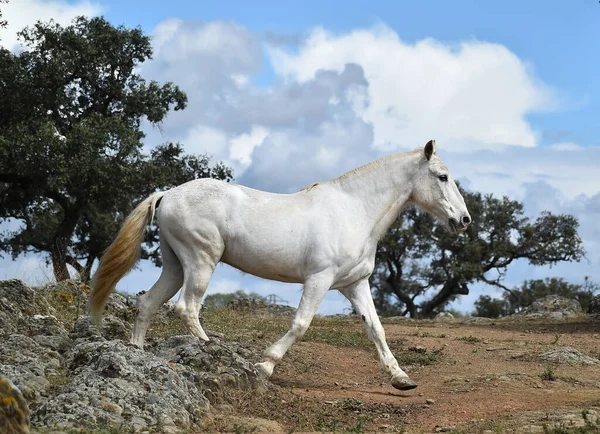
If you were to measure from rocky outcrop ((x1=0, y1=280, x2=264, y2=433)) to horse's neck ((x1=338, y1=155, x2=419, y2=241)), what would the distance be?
2068mm

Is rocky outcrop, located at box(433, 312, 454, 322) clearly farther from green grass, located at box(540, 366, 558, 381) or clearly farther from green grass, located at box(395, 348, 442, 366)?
green grass, located at box(540, 366, 558, 381)

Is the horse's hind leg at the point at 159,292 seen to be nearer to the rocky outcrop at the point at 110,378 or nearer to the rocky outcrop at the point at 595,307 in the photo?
the rocky outcrop at the point at 110,378

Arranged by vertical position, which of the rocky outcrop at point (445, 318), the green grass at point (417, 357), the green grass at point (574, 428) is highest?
the rocky outcrop at point (445, 318)

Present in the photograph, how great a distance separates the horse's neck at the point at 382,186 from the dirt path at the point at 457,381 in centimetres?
179

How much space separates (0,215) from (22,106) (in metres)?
3.92

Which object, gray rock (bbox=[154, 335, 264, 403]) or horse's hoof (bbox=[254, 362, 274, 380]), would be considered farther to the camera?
horse's hoof (bbox=[254, 362, 274, 380])

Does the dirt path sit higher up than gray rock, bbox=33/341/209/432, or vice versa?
the dirt path

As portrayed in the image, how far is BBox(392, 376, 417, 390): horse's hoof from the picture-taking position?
902 cm

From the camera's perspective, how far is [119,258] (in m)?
9.11

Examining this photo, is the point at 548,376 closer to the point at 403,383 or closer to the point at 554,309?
the point at 403,383

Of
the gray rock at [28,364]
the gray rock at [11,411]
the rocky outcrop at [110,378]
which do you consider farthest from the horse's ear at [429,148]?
the gray rock at [11,411]

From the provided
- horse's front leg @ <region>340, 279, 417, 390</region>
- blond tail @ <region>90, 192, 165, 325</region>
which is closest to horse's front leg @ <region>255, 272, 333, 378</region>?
horse's front leg @ <region>340, 279, 417, 390</region>

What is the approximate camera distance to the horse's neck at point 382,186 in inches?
370

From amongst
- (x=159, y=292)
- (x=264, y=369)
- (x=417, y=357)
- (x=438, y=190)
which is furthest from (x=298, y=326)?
(x=417, y=357)
